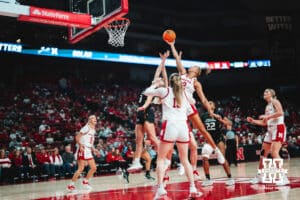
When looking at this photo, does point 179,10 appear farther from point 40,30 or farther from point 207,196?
point 207,196

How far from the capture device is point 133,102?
84.6ft

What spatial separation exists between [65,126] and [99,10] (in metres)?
9.20

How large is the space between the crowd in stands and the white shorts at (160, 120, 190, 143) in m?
9.31

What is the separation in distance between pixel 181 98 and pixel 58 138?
517 inches

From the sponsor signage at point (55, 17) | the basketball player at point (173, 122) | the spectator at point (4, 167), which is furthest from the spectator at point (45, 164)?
the basketball player at point (173, 122)

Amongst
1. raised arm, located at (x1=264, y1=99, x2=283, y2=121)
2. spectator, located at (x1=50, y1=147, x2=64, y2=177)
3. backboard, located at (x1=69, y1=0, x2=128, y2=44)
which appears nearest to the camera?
raised arm, located at (x1=264, y1=99, x2=283, y2=121)

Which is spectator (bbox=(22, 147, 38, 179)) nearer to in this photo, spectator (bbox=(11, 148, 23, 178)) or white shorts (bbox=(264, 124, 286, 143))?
spectator (bbox=(11, 148, 23, 178))

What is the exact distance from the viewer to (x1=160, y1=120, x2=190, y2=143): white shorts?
5949mm

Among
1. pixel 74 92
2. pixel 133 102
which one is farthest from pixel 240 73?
pixel 74 92

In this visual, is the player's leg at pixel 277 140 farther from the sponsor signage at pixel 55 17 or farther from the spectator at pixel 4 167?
the spectator at pixel 4 167

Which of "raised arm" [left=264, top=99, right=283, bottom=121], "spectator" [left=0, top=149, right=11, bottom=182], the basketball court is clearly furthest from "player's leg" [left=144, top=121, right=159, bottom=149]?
"spectator" [left=0, top=149, right=11, bottom=182]

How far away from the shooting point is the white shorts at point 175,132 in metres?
5.95

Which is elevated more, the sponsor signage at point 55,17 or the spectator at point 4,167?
the sponsor signage at point 55,17

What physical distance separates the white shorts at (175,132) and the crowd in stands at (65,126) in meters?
9.31
